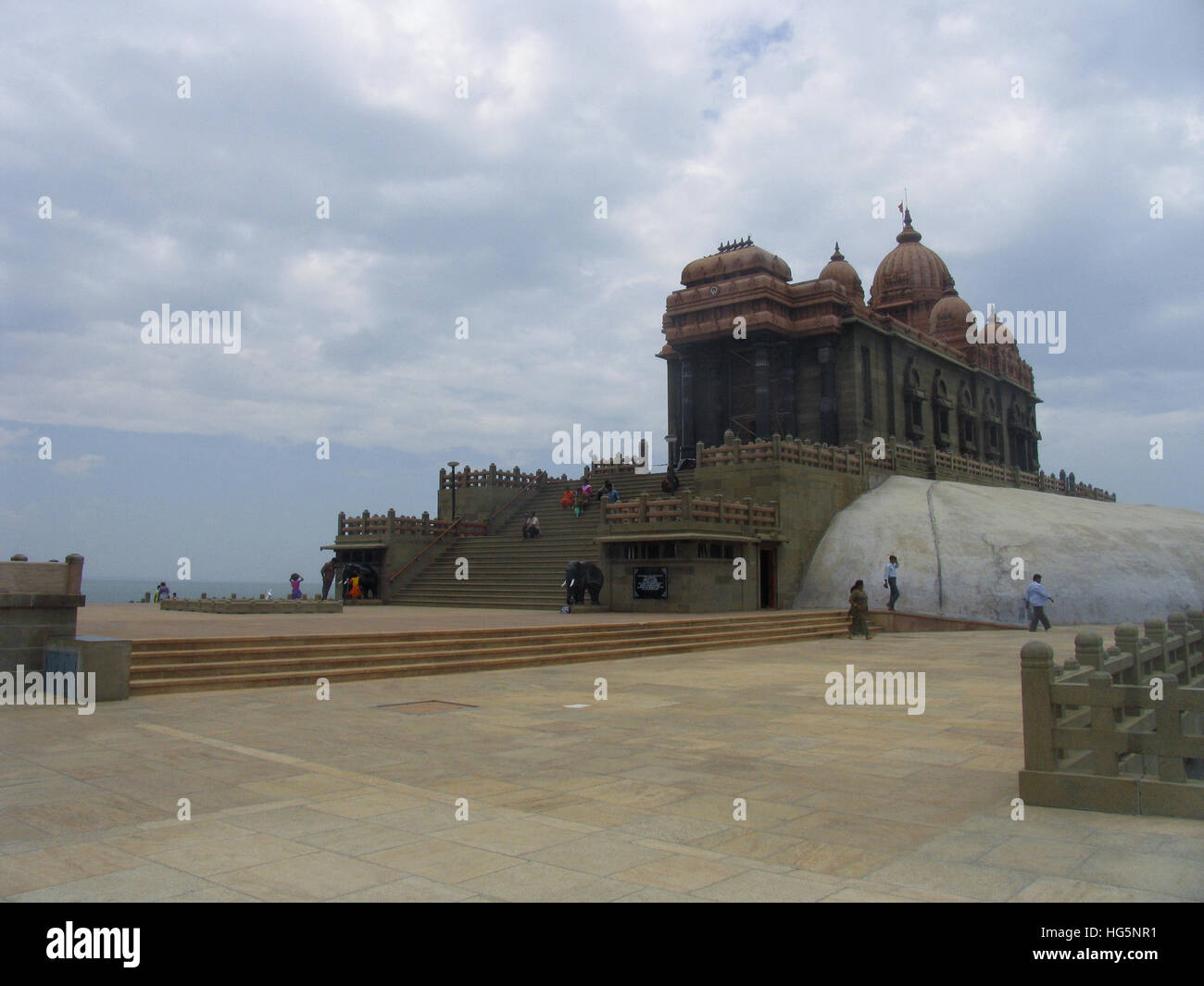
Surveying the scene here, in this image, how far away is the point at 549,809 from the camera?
20.1 feet

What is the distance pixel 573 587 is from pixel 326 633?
37.2ft

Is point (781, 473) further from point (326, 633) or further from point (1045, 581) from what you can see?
point (326, 633)

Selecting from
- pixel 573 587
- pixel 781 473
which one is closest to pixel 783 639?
pixel 573 587

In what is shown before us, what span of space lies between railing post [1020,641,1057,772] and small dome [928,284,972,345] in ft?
160

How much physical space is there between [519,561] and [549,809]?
25.3m

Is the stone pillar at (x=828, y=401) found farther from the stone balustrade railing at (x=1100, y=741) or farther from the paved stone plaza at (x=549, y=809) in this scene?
the stone balustrade railing at (x=1100, y=741)

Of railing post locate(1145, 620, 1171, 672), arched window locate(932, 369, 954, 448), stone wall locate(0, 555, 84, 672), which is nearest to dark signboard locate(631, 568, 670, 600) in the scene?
stone wall locate(0, 555, 84, 672)

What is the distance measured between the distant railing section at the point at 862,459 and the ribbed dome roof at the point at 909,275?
504 inches

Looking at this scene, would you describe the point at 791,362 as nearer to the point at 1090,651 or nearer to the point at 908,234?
the point at 908,234

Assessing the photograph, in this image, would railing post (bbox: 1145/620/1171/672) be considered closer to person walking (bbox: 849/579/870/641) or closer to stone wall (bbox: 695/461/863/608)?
person walking (bbox: 849/579/870/641)

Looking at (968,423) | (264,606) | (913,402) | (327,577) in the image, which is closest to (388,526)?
(327,577)

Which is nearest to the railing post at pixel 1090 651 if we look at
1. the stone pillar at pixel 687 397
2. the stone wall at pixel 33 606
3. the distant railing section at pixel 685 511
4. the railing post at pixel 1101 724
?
the railing post at pixel 1101 724

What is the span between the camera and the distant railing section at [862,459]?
31.0 metres
